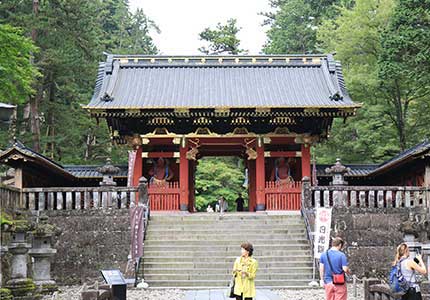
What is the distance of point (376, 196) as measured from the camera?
1775 cm

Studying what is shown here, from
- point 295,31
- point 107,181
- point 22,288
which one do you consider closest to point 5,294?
point 22,288

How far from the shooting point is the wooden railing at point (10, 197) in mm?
14906

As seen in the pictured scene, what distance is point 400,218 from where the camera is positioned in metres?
17.3

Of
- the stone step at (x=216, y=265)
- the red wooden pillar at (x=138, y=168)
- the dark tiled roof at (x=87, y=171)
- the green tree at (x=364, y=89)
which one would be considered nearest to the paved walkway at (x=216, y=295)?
the stone step at (x=216, y=265)

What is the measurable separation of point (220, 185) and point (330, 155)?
831 centimetres

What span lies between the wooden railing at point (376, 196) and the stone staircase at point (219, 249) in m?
1.30

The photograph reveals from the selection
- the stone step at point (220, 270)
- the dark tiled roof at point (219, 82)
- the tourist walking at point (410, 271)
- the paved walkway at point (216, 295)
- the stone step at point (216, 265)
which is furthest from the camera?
the dark tiled roof at point (219, 82)

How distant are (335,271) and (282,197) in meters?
11.9

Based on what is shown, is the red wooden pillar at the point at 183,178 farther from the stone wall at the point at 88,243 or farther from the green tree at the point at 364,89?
the green tree at the point at 364,89

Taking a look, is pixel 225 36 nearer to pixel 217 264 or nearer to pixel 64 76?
pixel 64 76

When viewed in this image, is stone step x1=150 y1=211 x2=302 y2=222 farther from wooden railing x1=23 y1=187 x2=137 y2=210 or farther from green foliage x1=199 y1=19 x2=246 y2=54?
green foliage x1=199 y1=19 x2=246 y2=54

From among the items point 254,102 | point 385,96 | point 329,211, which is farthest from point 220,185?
point 329,211

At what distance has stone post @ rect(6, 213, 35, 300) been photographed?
12.2 metres

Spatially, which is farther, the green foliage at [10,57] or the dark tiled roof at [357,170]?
the dark tiled roof at [357,170]
